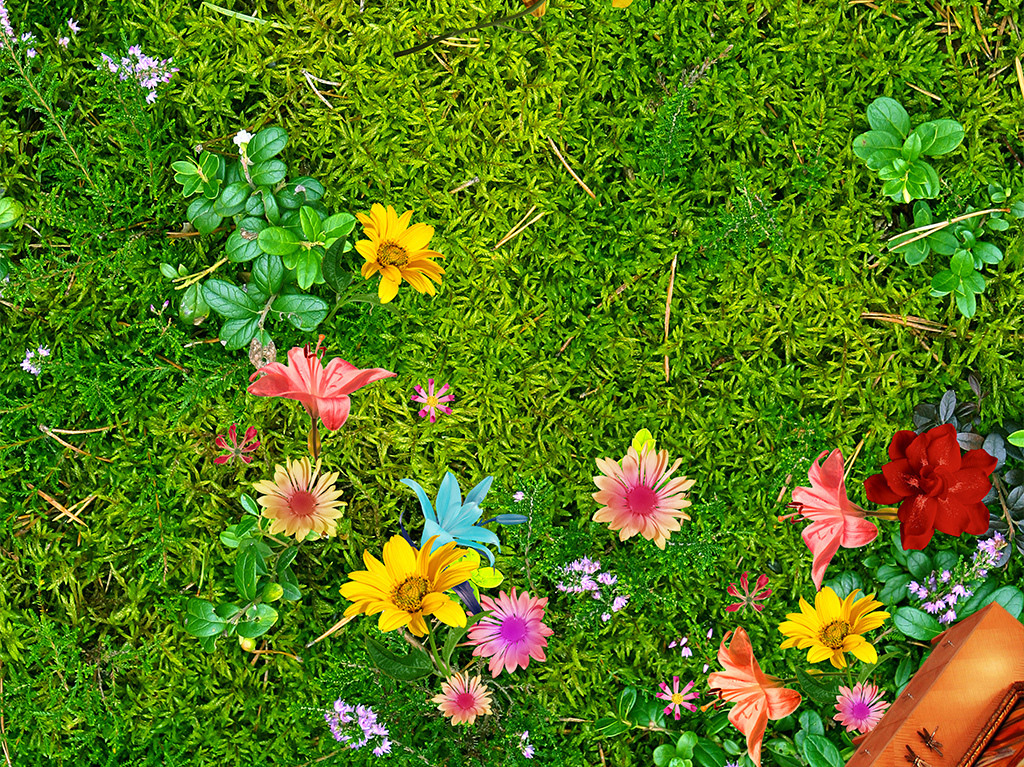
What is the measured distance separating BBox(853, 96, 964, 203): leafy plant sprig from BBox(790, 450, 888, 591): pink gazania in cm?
89

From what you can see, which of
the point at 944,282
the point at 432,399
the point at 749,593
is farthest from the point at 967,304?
the point at 432,399

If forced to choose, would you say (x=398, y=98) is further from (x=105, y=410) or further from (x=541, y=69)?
(x=105, y=410)

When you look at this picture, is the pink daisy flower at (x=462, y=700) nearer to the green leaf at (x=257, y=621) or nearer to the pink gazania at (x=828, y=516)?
the green leaf at (x=257, y=621)

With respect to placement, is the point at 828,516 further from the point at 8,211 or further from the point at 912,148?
the point at 8,211

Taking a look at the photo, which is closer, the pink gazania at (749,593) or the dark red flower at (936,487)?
the dark red flower at (936,487)

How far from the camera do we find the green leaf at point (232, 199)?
227 cm

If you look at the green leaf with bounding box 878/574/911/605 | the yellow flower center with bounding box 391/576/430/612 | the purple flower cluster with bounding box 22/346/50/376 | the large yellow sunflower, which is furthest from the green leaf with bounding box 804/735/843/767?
the purple flower cluster with bounding box 22/346/50/376

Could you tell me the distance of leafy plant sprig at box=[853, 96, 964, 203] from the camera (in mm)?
2377

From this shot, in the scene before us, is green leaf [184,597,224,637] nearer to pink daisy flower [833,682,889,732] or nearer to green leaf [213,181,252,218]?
green leaf [213,181,252,218]

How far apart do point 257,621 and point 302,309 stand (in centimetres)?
91

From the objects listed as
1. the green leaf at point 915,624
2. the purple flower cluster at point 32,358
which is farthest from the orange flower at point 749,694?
the purple flower cluster at point 32,358

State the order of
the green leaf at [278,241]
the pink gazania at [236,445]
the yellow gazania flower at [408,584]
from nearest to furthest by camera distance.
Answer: the yellow gazania flower at [408,584]
the green leaf at [278,241]
the pink gazania at [236,445]

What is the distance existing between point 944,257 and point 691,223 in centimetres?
82

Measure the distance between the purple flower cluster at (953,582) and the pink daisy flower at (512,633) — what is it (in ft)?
3.80
